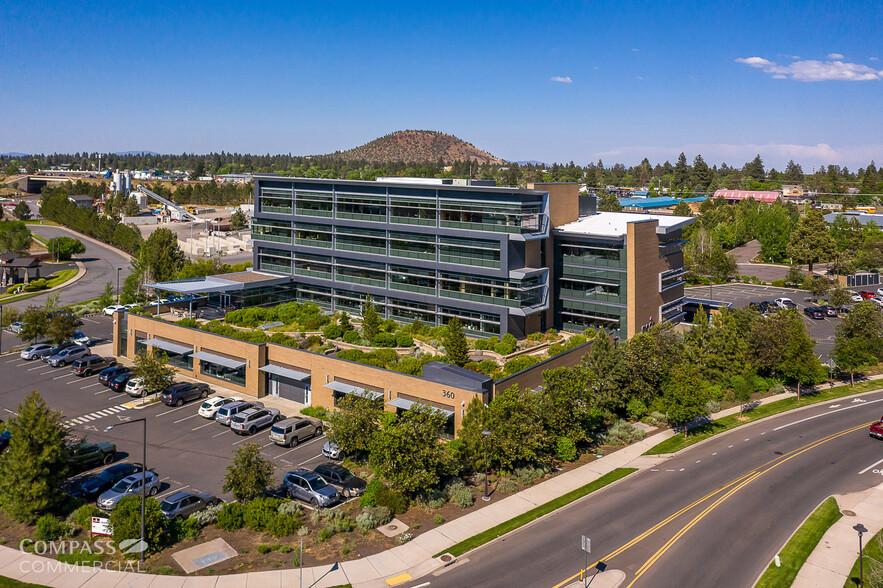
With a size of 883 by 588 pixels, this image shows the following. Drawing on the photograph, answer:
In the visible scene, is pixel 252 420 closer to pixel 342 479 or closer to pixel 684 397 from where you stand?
pixel 342 479

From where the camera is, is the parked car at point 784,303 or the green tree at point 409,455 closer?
the green tree at point 409,455

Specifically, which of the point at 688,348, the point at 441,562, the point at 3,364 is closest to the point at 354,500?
the point at 441,562

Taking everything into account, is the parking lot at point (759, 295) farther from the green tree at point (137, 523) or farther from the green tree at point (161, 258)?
the green tree at point (161, 258)

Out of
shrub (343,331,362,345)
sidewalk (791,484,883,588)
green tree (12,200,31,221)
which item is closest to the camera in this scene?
Result: sidewalk (791,484,883,588)

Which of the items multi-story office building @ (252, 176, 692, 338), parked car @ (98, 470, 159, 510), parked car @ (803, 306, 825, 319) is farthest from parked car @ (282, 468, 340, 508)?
parked car @ (803, 306, 825, 319)

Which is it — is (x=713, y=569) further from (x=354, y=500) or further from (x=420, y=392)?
(x=420, y=392)

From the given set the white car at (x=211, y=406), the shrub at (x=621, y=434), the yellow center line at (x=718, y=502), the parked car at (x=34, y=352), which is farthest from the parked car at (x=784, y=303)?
the parked car at (x=34, y=352)

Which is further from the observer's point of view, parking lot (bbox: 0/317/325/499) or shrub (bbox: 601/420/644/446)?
shrub (bbox: 601/420/644/446)

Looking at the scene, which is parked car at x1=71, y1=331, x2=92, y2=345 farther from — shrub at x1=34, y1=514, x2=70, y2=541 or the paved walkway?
the paved walkway
